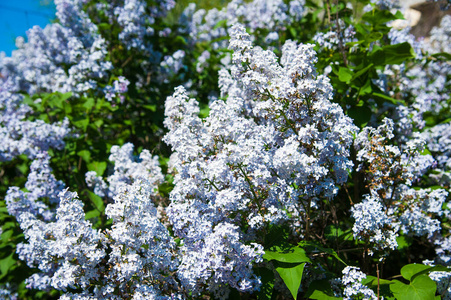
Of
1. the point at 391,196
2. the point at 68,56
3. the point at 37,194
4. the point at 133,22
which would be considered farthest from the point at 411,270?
the point at 68,56

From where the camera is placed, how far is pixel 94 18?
5781 millimetres

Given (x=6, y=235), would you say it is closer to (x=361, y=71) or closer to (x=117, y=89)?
(x=117, y=89)

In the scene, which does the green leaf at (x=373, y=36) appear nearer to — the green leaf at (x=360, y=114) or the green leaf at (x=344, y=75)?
the green leaf at (x=344, y=75)

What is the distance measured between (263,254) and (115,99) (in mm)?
3120

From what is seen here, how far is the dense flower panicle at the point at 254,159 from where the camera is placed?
2.17 meters

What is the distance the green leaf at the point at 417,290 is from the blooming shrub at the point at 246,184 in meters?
0.01

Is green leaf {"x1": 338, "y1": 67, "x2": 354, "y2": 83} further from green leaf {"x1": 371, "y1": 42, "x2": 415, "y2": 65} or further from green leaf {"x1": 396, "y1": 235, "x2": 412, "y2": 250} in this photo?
green leaf {"x1": 396, "y1": 235, "x2": 412, "y2": 250}

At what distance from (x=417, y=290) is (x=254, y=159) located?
1282 millimetres

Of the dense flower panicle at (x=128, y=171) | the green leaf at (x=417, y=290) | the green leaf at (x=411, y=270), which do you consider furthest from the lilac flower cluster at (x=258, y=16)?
the green leaf at (x=417, y=290)

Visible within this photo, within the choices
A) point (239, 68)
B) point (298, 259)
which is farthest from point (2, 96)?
point (298, 259)

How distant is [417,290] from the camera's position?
2219 mm

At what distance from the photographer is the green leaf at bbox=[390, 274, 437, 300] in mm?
2182

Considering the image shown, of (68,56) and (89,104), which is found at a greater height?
(68,56)

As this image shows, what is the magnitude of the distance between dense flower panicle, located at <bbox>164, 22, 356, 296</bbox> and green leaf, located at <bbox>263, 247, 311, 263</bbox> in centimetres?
10
